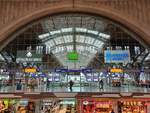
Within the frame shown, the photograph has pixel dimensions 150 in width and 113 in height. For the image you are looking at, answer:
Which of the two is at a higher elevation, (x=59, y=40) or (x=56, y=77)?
(x=59, y=40)

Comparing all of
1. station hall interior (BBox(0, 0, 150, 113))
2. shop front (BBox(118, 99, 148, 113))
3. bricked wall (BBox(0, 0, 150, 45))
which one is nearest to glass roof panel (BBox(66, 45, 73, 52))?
station hall interior (BBox(0, 0, 150, 113))

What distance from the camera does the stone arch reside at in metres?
17.2

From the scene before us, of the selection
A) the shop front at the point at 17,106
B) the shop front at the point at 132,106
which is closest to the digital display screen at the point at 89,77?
the shop front at the point at 132,106

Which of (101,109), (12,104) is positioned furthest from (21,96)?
(101,109)

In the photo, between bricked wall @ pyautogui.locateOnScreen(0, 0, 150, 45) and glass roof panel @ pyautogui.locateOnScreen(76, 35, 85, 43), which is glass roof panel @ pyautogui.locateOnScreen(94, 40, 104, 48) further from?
bricked wall @ pyautogui.locateOnScreen(0, 0, 150, 45)

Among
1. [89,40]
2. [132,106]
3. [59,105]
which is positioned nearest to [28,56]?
[59,105]

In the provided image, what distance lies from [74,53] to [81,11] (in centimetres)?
545

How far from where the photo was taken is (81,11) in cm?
1833

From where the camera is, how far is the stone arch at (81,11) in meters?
17.2

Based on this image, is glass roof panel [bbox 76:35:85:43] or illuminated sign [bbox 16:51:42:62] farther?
glass roof panel [bbox 76:35:85:43]

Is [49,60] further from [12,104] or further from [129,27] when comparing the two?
[129,27]

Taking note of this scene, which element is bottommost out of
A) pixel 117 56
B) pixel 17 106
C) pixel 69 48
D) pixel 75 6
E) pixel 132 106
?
pixel 132 106

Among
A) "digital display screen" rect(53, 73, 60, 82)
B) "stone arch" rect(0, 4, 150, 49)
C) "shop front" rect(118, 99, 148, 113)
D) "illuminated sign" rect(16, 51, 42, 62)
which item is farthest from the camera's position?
"digital display screen" rect(53, 73, 60, 82)

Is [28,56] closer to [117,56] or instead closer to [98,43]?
[117,56]
